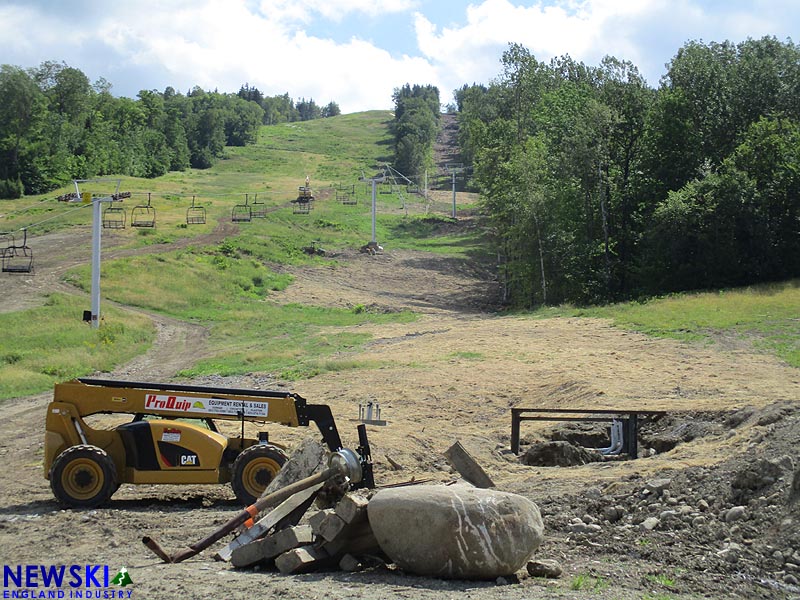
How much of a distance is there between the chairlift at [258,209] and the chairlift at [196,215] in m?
4.74

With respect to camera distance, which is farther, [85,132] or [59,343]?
[85,132]

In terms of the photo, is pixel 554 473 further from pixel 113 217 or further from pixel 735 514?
pixel 113 217

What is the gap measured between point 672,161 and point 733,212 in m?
8.23

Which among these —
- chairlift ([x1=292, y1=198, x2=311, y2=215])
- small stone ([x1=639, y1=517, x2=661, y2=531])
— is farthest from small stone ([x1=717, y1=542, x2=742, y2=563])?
chairlift ([x1=292, y1=198, x2=311, y2=215])

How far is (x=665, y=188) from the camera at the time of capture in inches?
2207

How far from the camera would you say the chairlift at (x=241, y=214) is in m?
80.1

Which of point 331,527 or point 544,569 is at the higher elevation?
point 331,527

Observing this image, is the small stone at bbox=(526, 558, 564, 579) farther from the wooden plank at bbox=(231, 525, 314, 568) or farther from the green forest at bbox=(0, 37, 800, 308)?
the green forest at bbox=(0, 37, 800, 308)

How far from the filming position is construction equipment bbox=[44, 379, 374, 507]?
14.4 m

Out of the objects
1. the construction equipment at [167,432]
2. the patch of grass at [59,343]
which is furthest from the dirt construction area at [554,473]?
the patch of grass at [59,343]

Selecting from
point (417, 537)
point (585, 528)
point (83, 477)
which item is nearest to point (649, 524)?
point (585, 528)

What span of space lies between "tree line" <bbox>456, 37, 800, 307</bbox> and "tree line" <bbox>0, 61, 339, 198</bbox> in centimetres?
5297

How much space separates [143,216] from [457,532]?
74748mm

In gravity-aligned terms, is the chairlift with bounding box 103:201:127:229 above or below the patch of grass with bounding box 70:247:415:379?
above
